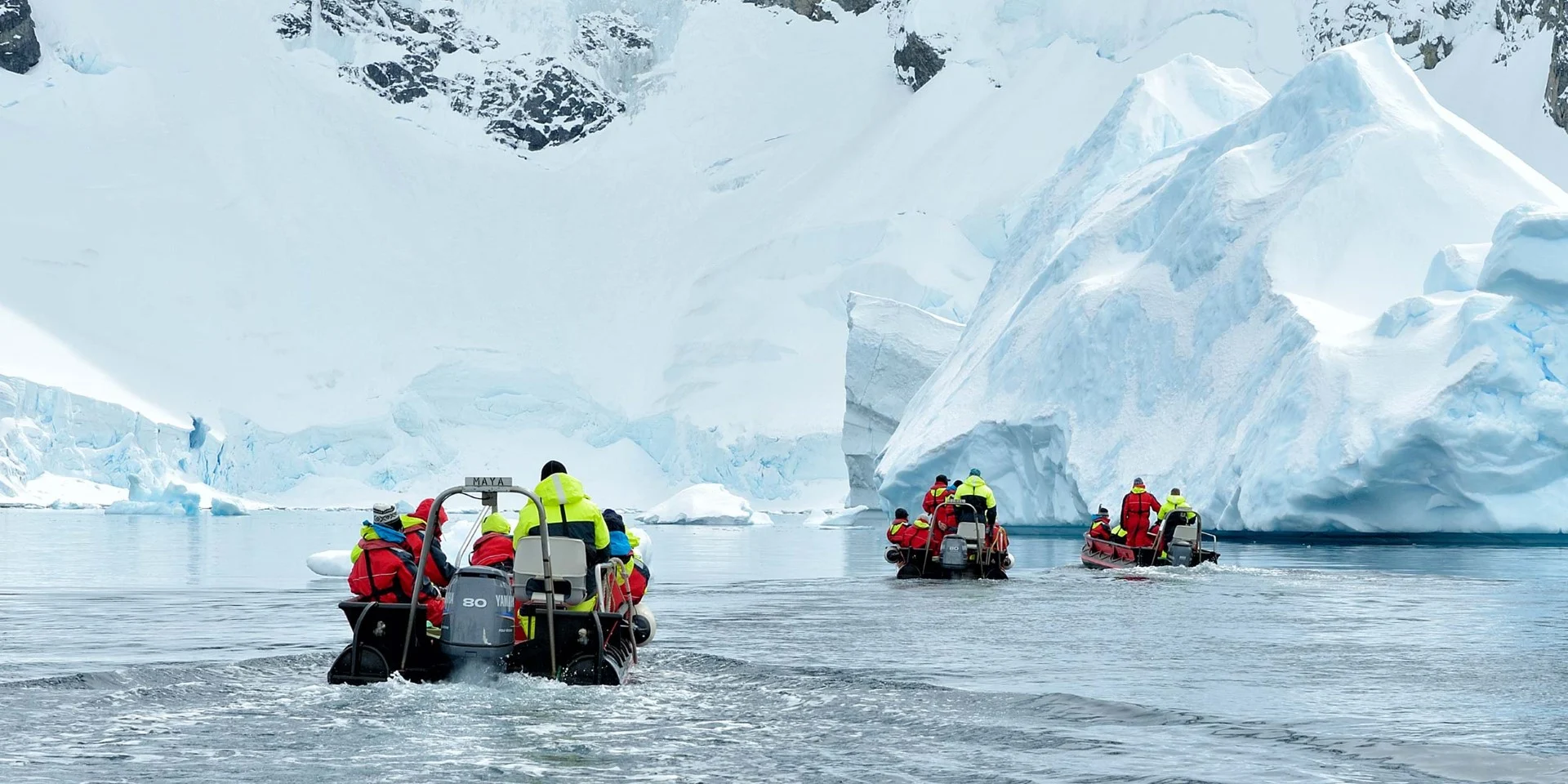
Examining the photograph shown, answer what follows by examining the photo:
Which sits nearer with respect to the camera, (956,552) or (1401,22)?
(956,552)

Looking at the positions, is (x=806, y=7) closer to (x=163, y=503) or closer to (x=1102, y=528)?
(x=163, y=503)

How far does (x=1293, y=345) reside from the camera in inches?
1353

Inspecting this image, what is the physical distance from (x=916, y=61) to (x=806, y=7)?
63.3ft

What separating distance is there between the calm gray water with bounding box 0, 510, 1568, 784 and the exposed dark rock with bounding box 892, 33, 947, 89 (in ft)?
311

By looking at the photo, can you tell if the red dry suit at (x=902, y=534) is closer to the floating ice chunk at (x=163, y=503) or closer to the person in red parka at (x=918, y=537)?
the person in red parka at (x=918, y=537)

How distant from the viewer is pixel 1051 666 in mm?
14117

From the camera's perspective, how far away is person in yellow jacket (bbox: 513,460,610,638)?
12340mm

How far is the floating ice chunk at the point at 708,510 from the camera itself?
209 ft

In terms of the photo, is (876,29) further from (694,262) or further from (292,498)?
(292,498)

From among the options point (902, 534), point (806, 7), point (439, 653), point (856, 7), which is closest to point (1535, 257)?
point (902, 534)

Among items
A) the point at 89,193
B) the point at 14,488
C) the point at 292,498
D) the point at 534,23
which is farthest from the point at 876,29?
the point at 14,488

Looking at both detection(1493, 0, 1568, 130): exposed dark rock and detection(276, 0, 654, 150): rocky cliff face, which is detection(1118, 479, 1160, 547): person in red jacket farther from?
detection(276, 0, 654, 150): rocky cliff face

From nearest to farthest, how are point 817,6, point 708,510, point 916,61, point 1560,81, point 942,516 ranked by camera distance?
point 942,516
point 708,510
point 1560,81
point 916,61
point 817,6

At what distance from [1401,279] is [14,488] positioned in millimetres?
56244
